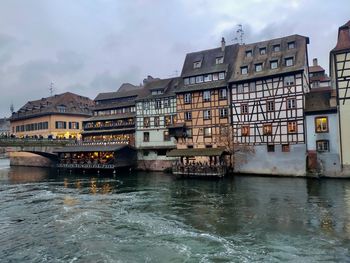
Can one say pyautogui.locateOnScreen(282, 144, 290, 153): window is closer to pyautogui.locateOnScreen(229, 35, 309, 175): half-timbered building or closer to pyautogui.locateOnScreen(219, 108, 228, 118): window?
pyautogui.locateOnScreen(229, 35, 309, 175): half-timbered building

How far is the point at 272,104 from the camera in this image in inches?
1483

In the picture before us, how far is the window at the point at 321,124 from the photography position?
3422 cm

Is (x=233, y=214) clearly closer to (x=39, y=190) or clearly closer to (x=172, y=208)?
(x=172, y=208)

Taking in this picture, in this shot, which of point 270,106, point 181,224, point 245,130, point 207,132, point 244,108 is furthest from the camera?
point 207,132

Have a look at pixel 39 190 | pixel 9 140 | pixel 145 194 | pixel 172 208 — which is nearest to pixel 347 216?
pixel 172 208

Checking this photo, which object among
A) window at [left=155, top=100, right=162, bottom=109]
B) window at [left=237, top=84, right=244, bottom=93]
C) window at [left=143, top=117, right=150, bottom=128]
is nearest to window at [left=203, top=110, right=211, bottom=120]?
window at [left=237, top=84, right=244, bottom=93]

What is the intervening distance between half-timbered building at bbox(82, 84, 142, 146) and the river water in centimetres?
2241

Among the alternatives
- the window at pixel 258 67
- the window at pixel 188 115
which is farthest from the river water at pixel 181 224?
the window at pixel 188 115

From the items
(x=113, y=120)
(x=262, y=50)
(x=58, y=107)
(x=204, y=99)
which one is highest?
(x=262, y=50)

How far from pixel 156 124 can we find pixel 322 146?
24084 mm

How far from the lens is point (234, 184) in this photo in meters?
31.8

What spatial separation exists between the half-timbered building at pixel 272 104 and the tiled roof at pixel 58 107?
4322 centimetres

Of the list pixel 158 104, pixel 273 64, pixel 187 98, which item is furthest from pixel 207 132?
pixel 273 64

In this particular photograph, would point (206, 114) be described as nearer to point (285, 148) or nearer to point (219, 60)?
point (219, 60)
